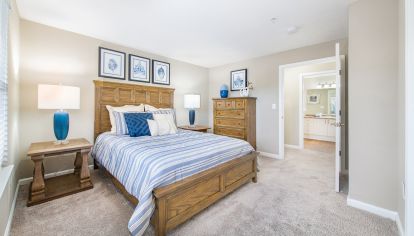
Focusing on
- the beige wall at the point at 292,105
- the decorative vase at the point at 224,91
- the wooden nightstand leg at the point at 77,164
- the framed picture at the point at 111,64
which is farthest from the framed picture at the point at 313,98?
the wooden nightstand leg at the point at 77,164

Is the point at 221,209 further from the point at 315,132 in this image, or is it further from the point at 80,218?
the point at 315,132

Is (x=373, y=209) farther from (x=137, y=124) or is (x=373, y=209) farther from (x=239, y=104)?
(x=137, y=124)

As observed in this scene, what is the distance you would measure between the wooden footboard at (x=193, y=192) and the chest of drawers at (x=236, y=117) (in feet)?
4.96

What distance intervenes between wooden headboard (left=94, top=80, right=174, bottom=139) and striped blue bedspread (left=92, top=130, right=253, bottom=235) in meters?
0.81

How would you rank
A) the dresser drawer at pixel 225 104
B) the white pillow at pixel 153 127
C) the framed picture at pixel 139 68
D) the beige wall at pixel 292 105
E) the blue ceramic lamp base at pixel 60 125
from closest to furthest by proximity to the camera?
the blue ceramic lamp base at pixel 60 125 → the white pillow at pixel 153 127 → the framed picture at pixel 139 68 → the dresser drawer at pixel 225 104 → the beige wall at pixel 292 105

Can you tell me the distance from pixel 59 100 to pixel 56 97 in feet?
0.15

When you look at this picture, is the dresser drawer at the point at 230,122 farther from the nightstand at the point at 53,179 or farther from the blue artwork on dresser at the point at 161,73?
the nightstand at the point at 53,179

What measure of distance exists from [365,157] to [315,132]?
4.74 metres

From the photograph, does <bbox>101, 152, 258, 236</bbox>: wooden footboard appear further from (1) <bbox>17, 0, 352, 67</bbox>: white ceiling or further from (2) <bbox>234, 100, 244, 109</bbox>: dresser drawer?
(1) <bbox>17, 0, 352, 67</bbox>: white ceiling

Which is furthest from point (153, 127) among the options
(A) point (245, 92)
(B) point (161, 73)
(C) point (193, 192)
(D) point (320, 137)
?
(D) point (320, 137)

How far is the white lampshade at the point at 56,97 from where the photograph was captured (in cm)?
209

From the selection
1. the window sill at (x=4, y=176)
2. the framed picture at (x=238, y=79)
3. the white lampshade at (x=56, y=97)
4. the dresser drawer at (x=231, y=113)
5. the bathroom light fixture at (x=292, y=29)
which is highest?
the bathroom light fixture at (x=292, y=29)

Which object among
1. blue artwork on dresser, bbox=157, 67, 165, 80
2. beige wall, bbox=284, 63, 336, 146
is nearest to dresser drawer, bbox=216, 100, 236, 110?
blue artwork on dresser, bbox=157, 67, 165, 80

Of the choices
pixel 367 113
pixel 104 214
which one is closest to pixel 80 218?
pixel 104 214
